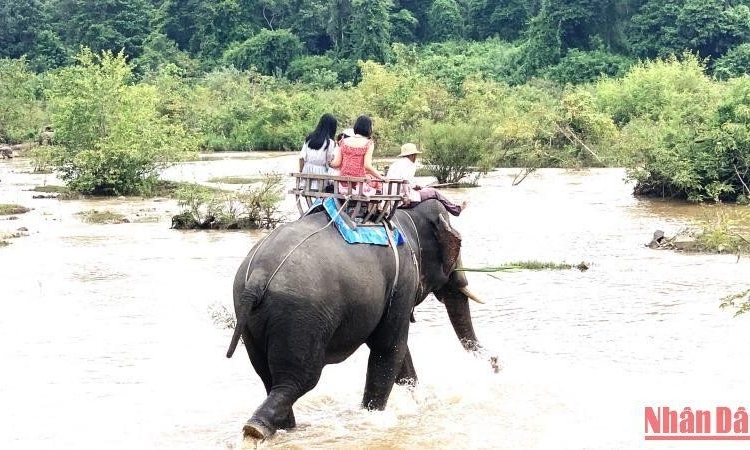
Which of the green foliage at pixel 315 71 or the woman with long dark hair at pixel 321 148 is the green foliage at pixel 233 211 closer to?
the woman with long dark hair at pixel 321 148

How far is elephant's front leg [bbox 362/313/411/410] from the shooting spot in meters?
7.30

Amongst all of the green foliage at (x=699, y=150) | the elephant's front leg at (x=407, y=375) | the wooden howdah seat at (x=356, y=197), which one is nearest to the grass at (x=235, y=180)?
the green foliage at (x=699, y=150)

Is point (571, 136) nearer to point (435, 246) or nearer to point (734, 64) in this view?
point (734, 64)

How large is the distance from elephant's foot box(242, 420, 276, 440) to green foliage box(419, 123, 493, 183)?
18898 millimetres

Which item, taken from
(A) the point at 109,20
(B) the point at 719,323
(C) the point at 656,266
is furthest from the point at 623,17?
(B) the point at 719,323

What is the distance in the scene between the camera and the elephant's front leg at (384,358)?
23.9 feet

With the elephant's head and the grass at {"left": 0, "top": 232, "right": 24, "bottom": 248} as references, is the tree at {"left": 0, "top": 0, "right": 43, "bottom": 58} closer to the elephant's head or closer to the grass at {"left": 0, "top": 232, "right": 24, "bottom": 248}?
the grass at {"left": 0, "top": 232, "right": 24, "bottom": 248}

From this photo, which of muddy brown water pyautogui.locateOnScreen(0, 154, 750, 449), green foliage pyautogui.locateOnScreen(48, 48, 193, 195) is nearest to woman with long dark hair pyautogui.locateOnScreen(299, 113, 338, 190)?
muddy brown water pyautogui.locateOnScreen(0, 154, 750, 449)

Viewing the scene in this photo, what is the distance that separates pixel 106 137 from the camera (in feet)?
77.2

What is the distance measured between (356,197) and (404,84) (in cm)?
2613

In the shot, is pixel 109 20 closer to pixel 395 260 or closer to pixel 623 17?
pixel 623 17

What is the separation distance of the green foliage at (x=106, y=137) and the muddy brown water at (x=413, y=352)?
562 cm

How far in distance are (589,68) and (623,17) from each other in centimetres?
594

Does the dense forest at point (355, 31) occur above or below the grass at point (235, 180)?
above
